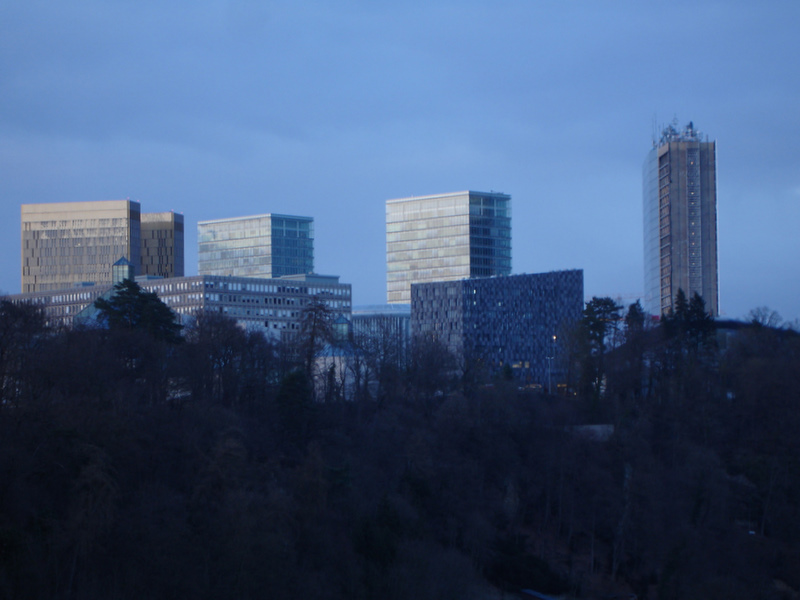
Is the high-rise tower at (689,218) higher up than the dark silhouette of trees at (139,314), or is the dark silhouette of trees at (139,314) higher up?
the high-rise tower at (689,218)

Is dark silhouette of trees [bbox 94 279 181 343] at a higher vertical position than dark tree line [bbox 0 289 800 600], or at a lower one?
higher

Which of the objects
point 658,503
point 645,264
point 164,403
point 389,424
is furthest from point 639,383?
point 645,264

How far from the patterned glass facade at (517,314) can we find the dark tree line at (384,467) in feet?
198

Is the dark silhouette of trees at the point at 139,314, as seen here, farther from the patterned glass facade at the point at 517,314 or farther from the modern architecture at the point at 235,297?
the patterned glass facade at the point at 517,314

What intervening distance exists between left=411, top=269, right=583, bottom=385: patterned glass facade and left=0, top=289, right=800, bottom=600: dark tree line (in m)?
60.4

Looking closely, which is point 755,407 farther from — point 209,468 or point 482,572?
point 209,468

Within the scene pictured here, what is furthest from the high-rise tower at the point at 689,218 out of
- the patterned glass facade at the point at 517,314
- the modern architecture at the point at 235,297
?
the modern architecture at the point at 235,297

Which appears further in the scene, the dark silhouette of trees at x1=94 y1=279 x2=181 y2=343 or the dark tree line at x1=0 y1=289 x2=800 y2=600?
the dark silhouette of trees at x1=94 y1=279 x2=181 y2=343

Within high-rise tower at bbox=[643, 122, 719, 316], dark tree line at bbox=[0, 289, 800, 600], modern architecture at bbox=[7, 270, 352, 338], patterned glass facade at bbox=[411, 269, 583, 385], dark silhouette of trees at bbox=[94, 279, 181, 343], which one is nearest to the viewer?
dark tree line at bbox=[0, 289, 800, 600]

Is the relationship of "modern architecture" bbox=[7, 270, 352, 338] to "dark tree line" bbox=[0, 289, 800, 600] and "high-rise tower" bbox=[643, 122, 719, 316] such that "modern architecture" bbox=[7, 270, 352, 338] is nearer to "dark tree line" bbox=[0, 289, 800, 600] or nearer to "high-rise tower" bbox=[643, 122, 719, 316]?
"high-rise tower" bbox=[643, 122, 719, 316]

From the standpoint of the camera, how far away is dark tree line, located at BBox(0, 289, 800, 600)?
43844mm

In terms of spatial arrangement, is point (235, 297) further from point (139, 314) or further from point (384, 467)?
point (384, 467)

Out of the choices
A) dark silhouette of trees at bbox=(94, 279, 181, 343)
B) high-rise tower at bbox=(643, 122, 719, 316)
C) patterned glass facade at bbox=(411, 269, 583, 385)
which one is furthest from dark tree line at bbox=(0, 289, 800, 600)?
high-rise tower at bbox=(643, 122, 719, 316)

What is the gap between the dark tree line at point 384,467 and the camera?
43.8m
